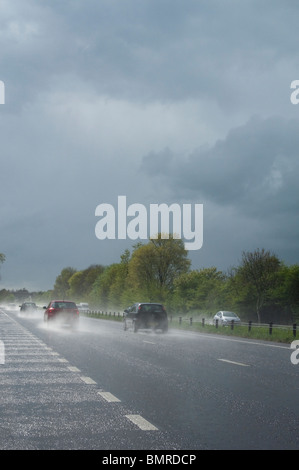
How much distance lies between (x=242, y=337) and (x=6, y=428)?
83.6 feet

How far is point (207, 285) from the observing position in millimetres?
76688

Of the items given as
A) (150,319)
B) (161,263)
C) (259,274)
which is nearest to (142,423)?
(150,319)

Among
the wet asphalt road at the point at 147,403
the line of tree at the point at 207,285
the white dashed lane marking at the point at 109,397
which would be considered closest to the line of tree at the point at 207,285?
the line of tree at the point at 207,285

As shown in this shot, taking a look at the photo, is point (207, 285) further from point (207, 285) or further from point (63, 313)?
point (63, 313)

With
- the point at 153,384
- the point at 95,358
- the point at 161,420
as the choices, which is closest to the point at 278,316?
the point at 95,358

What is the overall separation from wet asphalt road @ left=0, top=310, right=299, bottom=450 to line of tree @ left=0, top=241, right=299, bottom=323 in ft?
130

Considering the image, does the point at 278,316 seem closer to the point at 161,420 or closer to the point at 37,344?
the point at 37,344

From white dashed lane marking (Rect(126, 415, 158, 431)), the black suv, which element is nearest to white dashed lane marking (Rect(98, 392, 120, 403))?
white dashed lane marking (Rect(126, 415, 158, 431))

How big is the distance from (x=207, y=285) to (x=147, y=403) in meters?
67.3

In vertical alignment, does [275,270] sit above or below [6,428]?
above

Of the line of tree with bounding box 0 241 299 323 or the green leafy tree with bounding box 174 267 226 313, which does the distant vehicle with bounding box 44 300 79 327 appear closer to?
the line of tree with bounding box 0 241 299 323

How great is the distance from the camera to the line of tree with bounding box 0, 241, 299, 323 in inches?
2339

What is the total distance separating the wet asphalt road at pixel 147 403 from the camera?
283 inches
